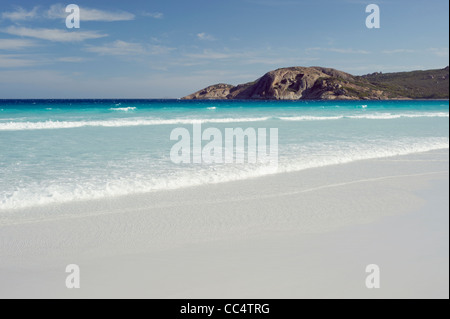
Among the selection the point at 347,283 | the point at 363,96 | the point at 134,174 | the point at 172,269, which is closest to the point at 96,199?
the point at 134,174

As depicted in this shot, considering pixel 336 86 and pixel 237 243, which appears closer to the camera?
pixel 237 243

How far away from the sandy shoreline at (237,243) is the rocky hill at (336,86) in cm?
12311

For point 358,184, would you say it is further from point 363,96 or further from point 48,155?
point 363,96

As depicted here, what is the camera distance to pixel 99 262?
4105 mm

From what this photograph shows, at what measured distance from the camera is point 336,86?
421 ft

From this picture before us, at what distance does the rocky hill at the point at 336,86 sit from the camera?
124 metres

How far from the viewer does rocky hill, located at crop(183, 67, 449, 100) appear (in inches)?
4884

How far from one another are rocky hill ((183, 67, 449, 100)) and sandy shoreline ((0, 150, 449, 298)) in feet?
404

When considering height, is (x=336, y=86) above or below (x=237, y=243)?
above

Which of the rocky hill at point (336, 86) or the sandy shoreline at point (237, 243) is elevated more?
the rocky hill at point (336, 86)

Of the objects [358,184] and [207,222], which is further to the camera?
[358,184]

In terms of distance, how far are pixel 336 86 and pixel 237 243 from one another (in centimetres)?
13287

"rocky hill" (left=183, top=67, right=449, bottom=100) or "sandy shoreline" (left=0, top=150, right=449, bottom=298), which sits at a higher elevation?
"rocky hill" (left=183, top=67, right=449, bottom=100)

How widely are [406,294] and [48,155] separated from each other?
1060cm
